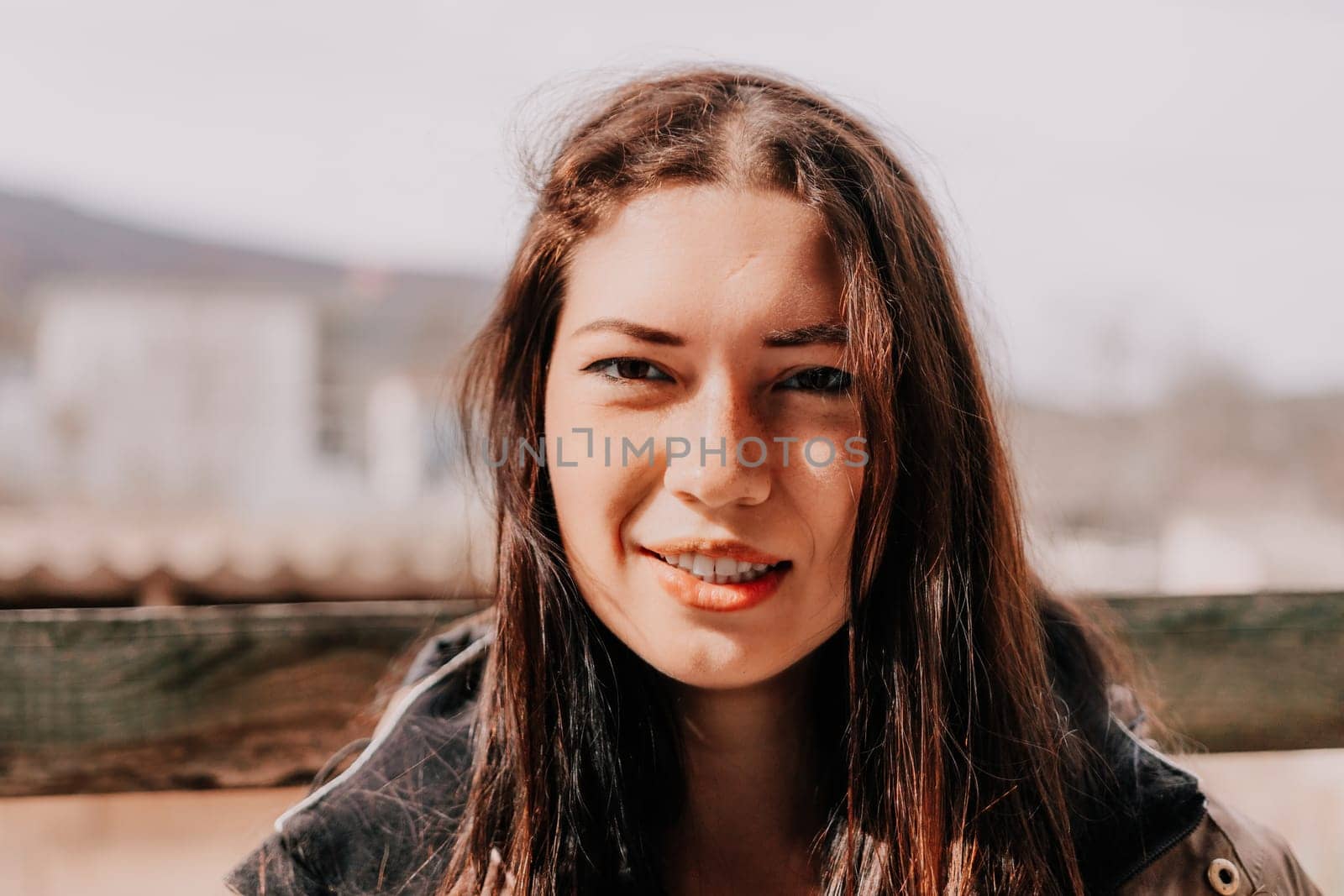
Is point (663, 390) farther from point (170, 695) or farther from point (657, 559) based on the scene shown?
point (170, 695)

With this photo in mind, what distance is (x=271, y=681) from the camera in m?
1.57

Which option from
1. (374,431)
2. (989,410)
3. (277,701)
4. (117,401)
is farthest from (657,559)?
(117,401)

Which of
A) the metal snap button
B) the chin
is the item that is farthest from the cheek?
the metal snap button

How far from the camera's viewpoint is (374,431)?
13617mm

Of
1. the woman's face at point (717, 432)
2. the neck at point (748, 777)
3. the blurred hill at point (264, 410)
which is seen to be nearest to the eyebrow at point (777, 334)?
the woman's face at point (717, 432)

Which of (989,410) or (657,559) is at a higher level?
(989,410)

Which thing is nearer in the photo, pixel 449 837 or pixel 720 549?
pixel 720 549

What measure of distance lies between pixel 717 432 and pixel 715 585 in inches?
7.3

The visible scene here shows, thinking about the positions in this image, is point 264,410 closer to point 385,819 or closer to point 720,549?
point 385,819

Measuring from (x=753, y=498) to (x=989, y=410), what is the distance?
1.37 feet

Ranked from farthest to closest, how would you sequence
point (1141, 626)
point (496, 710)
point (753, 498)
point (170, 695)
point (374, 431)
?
point (374, 431)
point (1141, 626)
point (170, 695)
point (496, 710)
point (753, 498)

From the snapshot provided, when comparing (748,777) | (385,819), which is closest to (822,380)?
(748,777)

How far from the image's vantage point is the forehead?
114 centimetres

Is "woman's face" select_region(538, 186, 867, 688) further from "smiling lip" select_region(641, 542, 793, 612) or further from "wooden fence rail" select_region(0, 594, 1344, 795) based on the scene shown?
"wooden fence rail" select_region(0, 594, 1344, 795)
